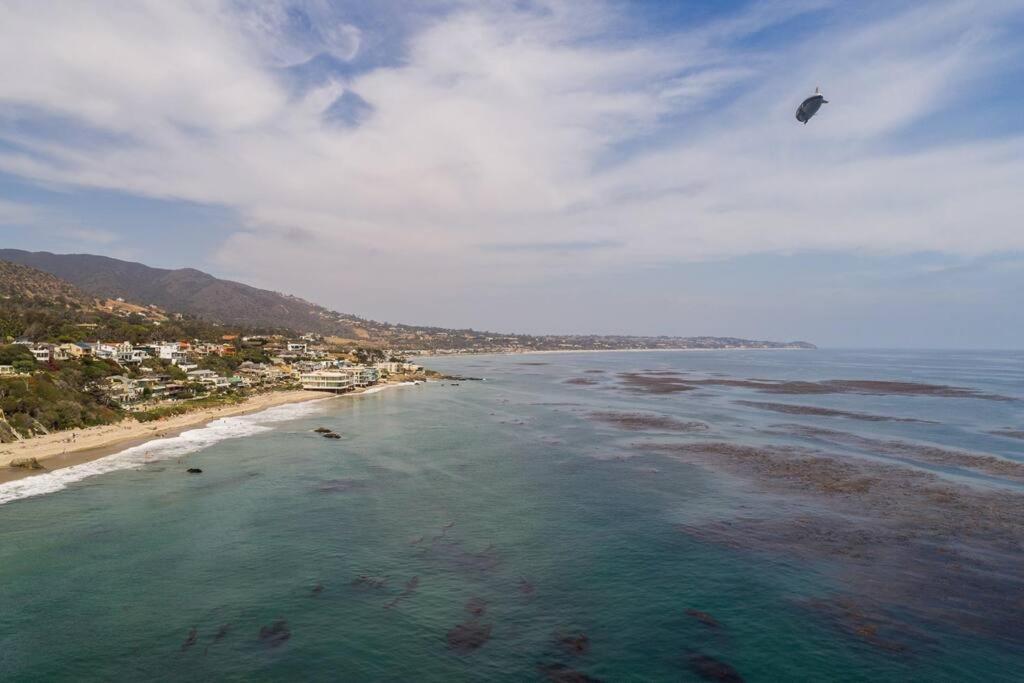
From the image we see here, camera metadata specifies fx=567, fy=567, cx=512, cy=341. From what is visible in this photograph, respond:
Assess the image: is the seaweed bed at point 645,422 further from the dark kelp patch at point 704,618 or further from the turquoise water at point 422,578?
the dark kelp patch at point 704,618

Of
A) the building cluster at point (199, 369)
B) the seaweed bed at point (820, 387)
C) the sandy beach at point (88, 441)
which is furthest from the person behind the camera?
the seaweed bed at point (820, 387)

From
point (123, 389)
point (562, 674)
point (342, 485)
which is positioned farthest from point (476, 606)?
point (123, 389)

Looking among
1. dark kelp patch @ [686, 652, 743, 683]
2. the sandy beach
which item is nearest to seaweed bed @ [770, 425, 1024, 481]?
dark kelp patch @ [686, 652, 743, 683]

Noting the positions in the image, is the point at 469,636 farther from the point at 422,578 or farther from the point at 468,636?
the point at 422,578

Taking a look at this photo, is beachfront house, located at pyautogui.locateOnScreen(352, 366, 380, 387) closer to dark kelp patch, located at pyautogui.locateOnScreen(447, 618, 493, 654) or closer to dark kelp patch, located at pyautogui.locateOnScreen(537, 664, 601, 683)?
dark kelp patch, located at pyautogui.locateOnScreen(447, 618, 493, 654)

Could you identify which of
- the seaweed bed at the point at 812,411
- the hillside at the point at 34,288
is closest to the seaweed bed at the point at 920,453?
the seaweed bed at the point at 812,411

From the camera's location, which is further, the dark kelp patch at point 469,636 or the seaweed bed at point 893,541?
the seaweed bed at point 893,541
